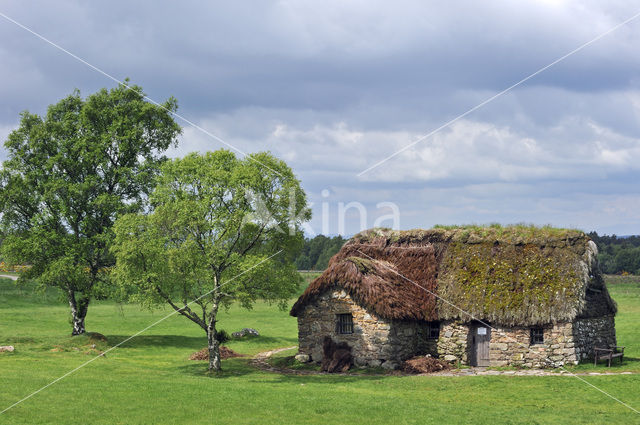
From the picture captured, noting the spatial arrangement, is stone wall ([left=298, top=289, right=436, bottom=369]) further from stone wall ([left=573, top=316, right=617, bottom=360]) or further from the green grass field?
stone wall ([left=573, top=316, right=617, bottom=360])

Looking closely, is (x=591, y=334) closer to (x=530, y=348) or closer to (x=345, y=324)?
(x=530, y=348)

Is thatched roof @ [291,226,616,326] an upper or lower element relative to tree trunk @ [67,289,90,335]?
upper

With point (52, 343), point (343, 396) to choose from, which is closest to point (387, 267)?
point (343, 396)

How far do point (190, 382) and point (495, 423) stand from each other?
13.5 metres

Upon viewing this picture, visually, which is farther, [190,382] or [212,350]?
[212,350]

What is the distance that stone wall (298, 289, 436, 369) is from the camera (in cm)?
3034

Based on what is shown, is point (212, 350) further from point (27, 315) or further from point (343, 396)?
point (27, 315)

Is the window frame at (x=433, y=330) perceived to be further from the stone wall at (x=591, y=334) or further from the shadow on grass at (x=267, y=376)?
the stone wall at (x=591, y=334)

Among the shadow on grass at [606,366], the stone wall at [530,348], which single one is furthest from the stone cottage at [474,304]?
the shadow on grass at [606,366]

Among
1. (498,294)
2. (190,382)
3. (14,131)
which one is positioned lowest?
(190,382)

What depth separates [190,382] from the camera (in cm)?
2641

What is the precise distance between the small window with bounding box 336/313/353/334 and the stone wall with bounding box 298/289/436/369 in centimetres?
25

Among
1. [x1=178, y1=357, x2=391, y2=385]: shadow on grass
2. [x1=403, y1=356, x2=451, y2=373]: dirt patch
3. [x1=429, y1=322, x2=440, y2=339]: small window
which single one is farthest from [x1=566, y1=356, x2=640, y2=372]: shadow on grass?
[x1=178, y1=357, x2=391, y2=385]: shadow on grass

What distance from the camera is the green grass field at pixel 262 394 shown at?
64.7 ft
